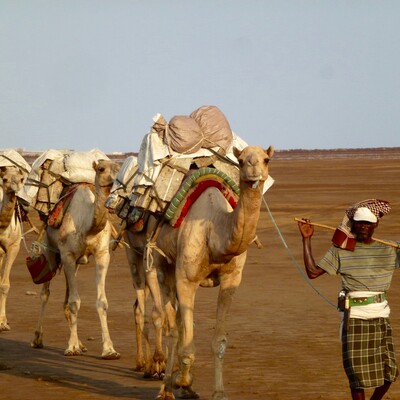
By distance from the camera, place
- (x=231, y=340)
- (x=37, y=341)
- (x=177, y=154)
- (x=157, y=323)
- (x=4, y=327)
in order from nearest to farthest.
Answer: (x=177, y=154) → (x=157, y=323) → (x=231, y=340) → (x=37, y=341) → (x=4, y=327)

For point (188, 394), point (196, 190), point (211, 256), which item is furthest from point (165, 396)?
point (196, 190)

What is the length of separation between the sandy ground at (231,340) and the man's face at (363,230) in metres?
0.74

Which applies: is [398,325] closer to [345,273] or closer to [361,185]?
[345,273]

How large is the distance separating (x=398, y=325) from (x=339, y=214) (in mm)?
18066

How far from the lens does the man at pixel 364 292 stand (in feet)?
29.3

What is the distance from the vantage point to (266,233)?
2834 centimetres

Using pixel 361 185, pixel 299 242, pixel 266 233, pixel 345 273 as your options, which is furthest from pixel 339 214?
pixel 345 273

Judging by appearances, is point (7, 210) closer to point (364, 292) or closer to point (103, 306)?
point (103, 306)

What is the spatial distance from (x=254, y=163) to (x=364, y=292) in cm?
139

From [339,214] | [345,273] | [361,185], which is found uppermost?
[361,185]

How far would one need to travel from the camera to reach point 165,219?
37.0 feet

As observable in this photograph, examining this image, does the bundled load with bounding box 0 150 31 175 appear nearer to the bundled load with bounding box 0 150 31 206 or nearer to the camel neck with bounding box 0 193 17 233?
the bundled load with bounding box 0 150 31 206

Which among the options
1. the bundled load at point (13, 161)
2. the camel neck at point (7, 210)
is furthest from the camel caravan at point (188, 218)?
the bundled load at point (13, 161)

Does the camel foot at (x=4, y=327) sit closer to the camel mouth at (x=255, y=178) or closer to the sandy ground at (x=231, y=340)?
the sandy ground at (x=231, y=340)
